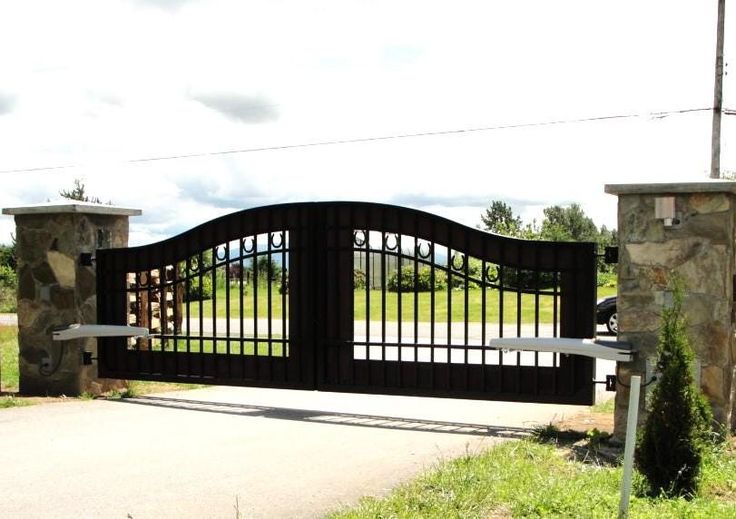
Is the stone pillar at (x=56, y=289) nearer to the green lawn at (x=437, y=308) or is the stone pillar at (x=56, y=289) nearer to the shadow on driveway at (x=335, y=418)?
the shadow on driveway at (x=335, y=418)

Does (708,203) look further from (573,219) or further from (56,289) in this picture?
(573,219)

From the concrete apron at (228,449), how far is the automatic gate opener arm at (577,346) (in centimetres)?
86

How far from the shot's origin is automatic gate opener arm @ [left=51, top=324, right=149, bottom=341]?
9.84m

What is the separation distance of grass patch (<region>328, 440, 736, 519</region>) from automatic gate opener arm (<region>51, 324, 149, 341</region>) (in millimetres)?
5035

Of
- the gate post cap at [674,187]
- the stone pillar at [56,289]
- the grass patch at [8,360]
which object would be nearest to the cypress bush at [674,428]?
the gate post cap at [674,187]

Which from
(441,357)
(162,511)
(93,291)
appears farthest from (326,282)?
(441,357)

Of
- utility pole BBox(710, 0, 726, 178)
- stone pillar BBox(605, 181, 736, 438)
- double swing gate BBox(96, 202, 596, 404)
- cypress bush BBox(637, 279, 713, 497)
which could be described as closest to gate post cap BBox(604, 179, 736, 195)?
stone pillar BBox(605, 181, 736, 438)

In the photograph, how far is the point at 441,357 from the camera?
51.9 feet

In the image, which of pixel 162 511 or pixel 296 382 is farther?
pixel 296 382

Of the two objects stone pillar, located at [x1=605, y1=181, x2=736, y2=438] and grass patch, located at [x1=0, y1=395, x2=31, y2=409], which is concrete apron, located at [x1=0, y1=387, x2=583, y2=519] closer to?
grass patch, located at [x1=0, y1=395, x2=31, y2=409]

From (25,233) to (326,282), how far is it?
4236 millimetres

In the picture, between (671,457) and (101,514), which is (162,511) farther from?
(671,457)

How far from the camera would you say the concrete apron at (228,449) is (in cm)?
552

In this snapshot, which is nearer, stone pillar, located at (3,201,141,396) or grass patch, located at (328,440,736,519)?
grass patch, located at (328,440,736,519)
